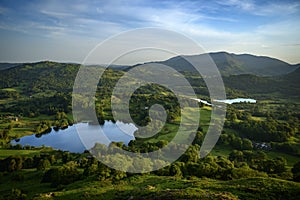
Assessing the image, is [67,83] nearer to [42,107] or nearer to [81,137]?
[42,107]

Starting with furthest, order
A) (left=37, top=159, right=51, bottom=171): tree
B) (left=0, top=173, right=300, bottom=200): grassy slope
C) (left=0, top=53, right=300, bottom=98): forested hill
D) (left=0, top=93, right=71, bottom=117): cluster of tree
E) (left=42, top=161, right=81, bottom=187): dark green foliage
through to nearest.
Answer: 1. (left=0, top=53, right=300, bottom=98): forested hill
2. (left=0, top=93, right=71, bottom=117): cluster of tree
3. (left=37, top=159, right=51, bottom=171): tree
4. (left=42, top=161, right=81, bottom=187): dark green foliage
5. (left=0, top=173, right=300, bottom=200): grassy slope

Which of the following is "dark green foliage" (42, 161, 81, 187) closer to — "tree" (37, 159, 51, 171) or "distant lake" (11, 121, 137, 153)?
"tree" (37, 159, 51, 171)

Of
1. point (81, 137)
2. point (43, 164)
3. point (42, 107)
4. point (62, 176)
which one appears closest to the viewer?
point (62, 176)

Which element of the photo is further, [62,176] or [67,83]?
[67,83]

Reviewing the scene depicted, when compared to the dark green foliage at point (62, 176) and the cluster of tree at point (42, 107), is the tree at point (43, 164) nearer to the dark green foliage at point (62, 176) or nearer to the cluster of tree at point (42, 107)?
the dark green foliage at point (62, 176)

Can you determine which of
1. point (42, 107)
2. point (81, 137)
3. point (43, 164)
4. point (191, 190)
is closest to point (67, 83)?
point (42, 107)

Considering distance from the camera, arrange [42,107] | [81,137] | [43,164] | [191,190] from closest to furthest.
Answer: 1. [191,190]
2. [43,164]
3. [81,137]
4. [42,107]

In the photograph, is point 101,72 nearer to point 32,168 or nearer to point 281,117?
point 281,117

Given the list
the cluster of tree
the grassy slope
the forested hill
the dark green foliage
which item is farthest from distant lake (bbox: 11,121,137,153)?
the forested hill
